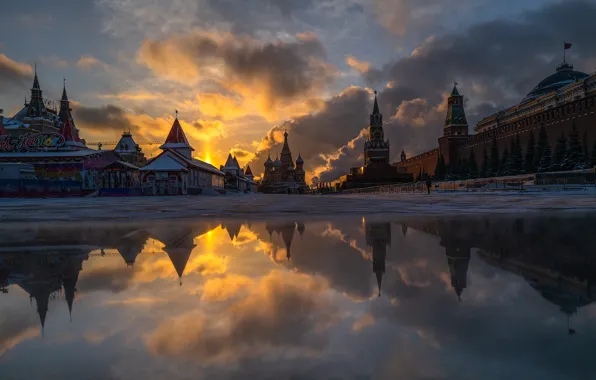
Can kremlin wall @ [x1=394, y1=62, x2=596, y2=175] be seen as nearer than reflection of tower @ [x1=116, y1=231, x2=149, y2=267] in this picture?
No

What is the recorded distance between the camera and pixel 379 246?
16.4 ft

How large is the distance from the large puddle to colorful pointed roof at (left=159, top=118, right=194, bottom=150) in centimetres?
4588

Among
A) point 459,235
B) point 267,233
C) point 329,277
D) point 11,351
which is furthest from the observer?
point 267,233

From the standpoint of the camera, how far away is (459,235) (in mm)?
5875

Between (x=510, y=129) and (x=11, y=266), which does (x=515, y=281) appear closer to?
(x=11, y=266)

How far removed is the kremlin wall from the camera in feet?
182

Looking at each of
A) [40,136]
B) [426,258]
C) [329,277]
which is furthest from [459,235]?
[40,136]

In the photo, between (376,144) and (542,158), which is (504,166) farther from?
(376,144)

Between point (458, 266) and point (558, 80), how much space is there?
365ft

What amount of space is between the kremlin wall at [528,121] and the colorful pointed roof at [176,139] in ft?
165

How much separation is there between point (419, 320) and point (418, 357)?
0.47 meters

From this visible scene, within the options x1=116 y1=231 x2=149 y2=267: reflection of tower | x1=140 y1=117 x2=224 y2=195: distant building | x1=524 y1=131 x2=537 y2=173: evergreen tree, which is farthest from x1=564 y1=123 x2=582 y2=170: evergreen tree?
x1=116 y1=231 x2=149 y2=267: reflection of tower

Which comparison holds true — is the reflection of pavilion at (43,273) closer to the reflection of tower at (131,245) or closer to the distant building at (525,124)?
the reflection of tower at (131,245)

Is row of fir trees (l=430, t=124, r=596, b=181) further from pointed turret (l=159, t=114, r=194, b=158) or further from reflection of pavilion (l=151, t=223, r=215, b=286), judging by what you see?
reflection of pavilion (l=151, t=223, r=215, b=286)
